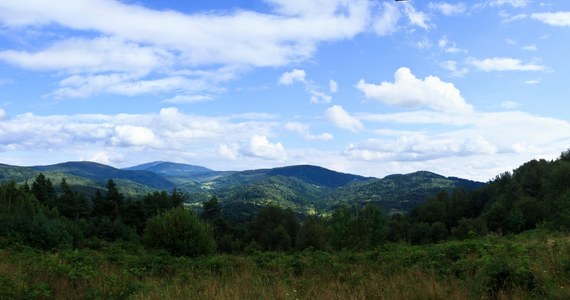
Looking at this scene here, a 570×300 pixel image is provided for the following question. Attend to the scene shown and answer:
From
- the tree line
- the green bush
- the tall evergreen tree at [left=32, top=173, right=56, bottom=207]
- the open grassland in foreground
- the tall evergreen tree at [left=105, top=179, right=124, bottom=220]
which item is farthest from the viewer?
the tall evergreen tree at [left=32, top=173, right=56, bottom=207]

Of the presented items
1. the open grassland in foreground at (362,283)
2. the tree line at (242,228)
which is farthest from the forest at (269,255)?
the tree line at (242,228)

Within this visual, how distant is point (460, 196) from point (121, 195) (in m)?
89.3

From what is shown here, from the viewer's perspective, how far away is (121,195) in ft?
243

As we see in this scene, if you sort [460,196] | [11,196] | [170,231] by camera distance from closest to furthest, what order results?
[170,231] < [11,196] < [460,196]

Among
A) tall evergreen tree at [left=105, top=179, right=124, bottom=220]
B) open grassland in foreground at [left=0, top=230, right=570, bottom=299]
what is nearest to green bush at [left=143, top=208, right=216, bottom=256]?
open grassland in foreground at [left=0, top=230, right=570, bottom=299]

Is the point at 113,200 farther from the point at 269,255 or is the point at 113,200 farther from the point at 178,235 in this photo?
the point at 269,255

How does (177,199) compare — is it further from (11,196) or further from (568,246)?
(568,246)

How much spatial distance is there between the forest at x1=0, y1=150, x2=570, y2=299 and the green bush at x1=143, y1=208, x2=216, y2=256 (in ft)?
0.29

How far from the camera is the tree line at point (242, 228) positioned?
1344 inches

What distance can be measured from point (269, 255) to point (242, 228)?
7551 cm

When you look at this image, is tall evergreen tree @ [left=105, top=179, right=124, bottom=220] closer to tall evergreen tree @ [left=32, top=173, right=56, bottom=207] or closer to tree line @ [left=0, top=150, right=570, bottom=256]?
Answer: tree line @ [left=0, top=150, right=570, bottom=256]

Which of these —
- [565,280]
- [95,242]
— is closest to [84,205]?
[95,242]

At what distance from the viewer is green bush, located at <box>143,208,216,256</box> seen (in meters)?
33.8

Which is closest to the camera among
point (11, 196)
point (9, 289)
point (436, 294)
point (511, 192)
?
point (436, 294)
